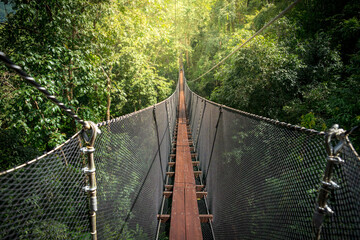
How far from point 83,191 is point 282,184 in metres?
0.99

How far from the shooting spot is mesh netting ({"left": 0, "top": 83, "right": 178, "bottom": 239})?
691mm

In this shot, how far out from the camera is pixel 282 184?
0.94m

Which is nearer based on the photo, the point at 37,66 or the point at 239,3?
the point at 37,66

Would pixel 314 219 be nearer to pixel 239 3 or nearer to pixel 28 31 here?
pixel 28 31

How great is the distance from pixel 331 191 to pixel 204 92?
56.7 ft

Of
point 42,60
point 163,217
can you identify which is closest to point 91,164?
point 163,217

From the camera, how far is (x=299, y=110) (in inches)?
211

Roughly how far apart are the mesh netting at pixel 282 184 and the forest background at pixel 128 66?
2.83 meters

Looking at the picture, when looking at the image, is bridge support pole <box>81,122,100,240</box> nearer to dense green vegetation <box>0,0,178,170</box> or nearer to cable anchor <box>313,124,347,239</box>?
cable anchor <box>313,124,347,239</box>

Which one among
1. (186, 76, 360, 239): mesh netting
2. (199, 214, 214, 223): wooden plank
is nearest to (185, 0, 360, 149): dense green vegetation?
(199, 214, 214, 223): wooden plank

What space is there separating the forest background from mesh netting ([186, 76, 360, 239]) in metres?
2.83

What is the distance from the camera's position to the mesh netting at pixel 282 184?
0.62 m

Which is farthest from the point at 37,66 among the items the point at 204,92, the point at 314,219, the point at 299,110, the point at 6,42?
the point at 204,92

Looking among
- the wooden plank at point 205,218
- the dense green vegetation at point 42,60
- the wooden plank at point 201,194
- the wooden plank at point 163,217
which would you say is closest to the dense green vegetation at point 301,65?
the wooden plank at point 201,194
